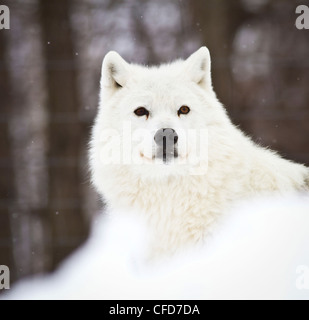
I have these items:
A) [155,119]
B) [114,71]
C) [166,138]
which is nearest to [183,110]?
[155,119]

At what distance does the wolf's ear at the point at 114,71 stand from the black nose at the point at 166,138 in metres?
0.61

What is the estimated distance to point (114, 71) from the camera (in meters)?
2.91

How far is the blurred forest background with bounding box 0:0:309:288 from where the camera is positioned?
5.16 m

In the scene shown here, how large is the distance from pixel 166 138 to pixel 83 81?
3.08m

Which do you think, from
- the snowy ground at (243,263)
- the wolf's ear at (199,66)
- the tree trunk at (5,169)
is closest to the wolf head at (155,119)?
the wolf's ear at (199,66)

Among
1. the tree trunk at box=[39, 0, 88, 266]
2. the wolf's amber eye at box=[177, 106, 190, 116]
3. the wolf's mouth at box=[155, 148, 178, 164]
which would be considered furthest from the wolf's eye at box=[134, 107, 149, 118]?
the tree trunk at box=[39, 0, 88, 266]

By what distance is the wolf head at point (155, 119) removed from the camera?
2.55 meters

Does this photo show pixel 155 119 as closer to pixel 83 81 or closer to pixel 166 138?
pixel 166 138

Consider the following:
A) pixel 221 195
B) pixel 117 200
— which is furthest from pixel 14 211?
pixel 221 195

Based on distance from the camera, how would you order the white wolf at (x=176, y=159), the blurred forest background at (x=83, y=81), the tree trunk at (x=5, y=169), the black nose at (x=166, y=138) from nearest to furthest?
the black nose at (x=166, y=138) < the white wolf at (x=176, y=159) < the blurred forest background at (x=83, y=81) < the tree trunk at (x=5, y=169)

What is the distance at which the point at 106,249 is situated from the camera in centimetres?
311

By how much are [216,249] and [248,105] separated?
3.35m

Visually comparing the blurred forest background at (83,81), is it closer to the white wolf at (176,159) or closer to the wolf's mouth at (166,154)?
the white wolf at (176,159)

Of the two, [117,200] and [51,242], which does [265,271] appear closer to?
[117,200]
